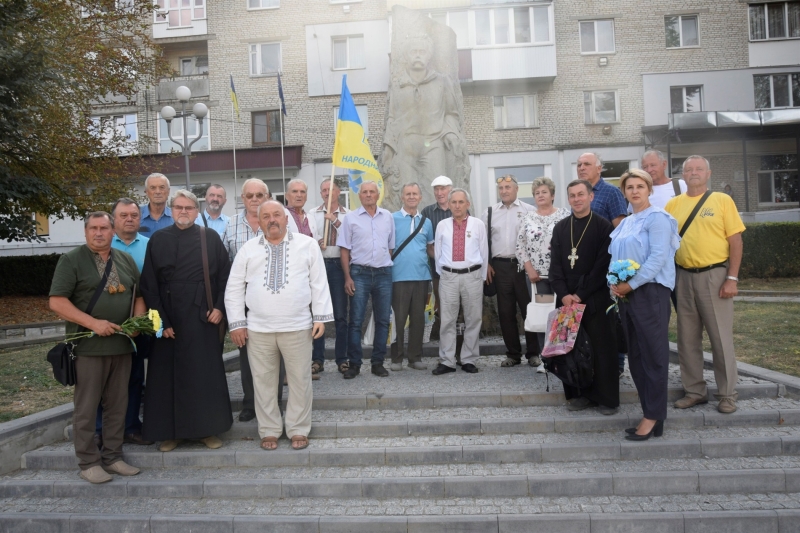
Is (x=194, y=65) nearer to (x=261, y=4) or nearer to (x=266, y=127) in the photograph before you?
(x=261, y=4)

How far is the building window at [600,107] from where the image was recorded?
2656 centimetres

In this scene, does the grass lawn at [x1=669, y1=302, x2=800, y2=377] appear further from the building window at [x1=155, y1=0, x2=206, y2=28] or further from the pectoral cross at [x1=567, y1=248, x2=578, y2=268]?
the building window at [x1=155, y1=0, x2=206, y2=28]

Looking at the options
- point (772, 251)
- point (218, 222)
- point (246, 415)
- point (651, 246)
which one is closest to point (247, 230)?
point (218, 222)

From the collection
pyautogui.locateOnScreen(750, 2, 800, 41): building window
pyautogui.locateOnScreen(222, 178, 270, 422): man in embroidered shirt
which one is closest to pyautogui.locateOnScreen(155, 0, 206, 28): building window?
pyautogui.locateOnScreen(750, 2, 800, 41): building window

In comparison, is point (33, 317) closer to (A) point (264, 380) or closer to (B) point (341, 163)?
(B) point (341, 163)

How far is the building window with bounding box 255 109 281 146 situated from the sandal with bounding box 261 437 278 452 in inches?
962

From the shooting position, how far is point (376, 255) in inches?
268

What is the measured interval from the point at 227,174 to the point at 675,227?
25798 mm

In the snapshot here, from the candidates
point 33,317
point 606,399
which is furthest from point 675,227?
point 33,317

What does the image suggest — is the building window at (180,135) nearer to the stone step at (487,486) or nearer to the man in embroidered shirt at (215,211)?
the man in embroidered shirt at (215,211)

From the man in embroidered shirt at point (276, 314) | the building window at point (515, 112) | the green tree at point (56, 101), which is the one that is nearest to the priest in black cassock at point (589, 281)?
the man in embroidered shirt at point (276, 314)

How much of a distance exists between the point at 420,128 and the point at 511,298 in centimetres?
370

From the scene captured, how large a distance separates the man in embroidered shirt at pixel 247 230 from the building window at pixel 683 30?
1007 inches

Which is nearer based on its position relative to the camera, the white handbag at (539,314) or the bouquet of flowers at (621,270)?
the bouquet of flowers at (621,270)
